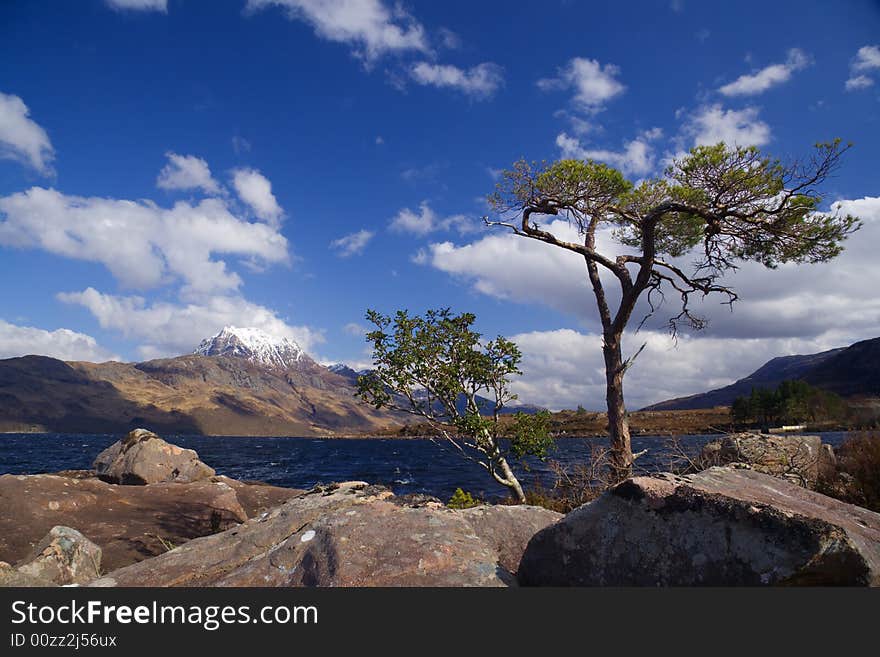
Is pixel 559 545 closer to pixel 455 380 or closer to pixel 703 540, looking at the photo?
pixel 703 540

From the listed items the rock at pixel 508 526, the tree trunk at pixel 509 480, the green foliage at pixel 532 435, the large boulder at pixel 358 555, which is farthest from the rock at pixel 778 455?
the large boulder at pixel 358 555

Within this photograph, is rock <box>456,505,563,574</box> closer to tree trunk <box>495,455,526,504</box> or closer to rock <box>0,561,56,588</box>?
tree trunk <box>495,455,526,504</box>

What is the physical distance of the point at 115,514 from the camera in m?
16.3

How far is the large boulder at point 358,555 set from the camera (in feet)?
16.4

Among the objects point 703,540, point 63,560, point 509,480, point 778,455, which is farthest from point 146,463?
point 703,540

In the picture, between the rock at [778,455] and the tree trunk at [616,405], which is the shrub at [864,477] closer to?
the rock at [778,455]

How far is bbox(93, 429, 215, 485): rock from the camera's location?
86.5 ft

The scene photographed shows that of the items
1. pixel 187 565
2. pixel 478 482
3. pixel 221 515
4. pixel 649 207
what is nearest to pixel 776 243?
pixel 649 207

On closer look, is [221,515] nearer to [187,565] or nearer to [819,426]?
[187,565]

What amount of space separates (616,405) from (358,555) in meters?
8.48

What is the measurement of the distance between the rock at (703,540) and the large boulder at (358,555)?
2.81 ft

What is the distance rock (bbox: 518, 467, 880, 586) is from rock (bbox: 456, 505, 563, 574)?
1137mm

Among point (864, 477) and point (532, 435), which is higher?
point (532, 435)

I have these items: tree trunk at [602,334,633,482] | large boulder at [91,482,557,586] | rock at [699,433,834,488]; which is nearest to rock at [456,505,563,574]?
large boulder at [91,482,557,586]
